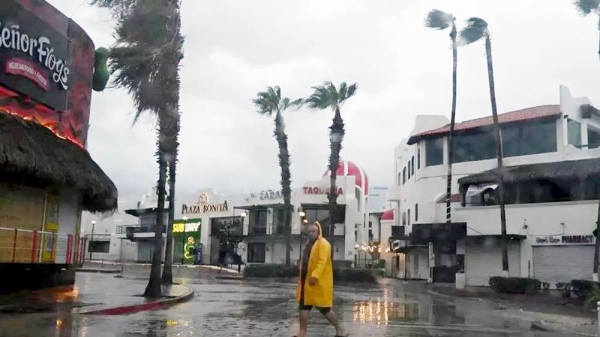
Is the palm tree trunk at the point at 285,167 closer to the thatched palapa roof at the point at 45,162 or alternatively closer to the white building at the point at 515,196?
the white building at the point at 515,196

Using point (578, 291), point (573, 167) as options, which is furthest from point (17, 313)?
point (573, 167)

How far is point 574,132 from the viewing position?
114 feet

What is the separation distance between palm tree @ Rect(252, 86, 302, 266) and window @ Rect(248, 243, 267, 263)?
11.4 metres

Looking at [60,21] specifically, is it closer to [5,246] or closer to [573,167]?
[5,246]

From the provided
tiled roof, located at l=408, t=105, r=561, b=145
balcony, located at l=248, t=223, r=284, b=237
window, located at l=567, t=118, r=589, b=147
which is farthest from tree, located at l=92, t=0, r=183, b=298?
balcony, located at l=248, t=223, r=284, b=237

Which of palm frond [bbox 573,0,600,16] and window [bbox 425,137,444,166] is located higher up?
palm frond [bbox 573,0,600,16]

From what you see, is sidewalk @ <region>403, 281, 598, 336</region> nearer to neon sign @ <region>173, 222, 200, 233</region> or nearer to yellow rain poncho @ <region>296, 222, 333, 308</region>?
yellow rain poncho @ <region>296, 222, 333, 308</region>

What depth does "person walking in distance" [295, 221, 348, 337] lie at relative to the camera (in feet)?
28.8

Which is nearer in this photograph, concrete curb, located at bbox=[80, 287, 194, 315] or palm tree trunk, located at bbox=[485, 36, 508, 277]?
concrete curb, located at bbox=[80, 287, 194, 315]

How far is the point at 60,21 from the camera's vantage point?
18031mm

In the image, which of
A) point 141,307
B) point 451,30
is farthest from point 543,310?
point 451,30

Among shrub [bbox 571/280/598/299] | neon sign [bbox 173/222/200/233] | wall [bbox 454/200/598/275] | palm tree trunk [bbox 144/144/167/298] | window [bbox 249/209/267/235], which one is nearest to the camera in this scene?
palm tree trunk [bbox 144/144/167/298]

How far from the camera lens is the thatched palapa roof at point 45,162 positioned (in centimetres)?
1454

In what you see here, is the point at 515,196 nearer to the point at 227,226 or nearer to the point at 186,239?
the point at 227,226
